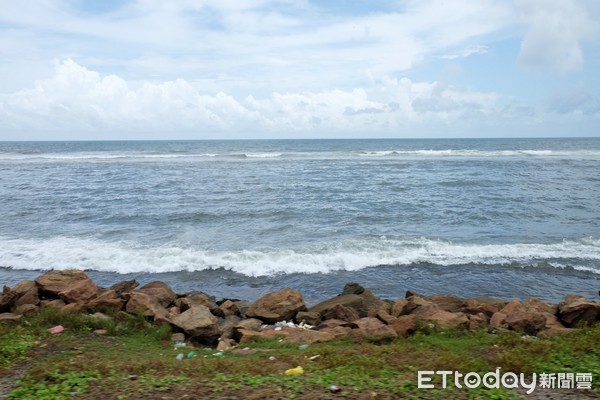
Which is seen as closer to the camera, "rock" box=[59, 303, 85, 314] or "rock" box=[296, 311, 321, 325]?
"rock" box=[59, 303, 85, 314]

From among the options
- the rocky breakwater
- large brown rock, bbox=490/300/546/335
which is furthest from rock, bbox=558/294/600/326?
large brown rock, bbox=490/300/546/335

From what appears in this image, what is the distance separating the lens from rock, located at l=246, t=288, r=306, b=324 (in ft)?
31.9

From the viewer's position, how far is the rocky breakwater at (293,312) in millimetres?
8336

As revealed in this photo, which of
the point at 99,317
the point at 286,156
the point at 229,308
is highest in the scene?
the point at 286,156

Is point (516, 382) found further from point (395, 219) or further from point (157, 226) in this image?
point (157, 226)

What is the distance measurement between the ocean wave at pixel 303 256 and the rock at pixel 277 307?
10.9 ft

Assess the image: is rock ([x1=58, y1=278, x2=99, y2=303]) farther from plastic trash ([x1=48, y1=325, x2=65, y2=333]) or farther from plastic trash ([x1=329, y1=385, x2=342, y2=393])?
plastic trash ([x1=329, y1=385, x2=342, y2=393])

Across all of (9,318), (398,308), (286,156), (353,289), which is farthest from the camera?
(286,156)

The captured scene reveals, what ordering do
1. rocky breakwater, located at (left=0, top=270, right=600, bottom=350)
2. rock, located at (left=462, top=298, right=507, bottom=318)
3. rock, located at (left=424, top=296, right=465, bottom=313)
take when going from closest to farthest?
1. rocky breakwater, located at (left=0, top=270, right=600, bottom=350)
2. rock, located at (left=462, top=298, right=507, bottom=318)
3. rock, located at (left=424, top=296, right=465, bottom=313)

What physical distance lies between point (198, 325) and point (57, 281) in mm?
4535

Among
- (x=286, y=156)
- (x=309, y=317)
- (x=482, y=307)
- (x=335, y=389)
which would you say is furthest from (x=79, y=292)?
(x=286, y=156)

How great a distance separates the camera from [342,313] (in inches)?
375

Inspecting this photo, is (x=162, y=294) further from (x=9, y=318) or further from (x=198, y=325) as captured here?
(x=9, y=318)

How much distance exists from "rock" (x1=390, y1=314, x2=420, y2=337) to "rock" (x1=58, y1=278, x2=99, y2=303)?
6648 mm
